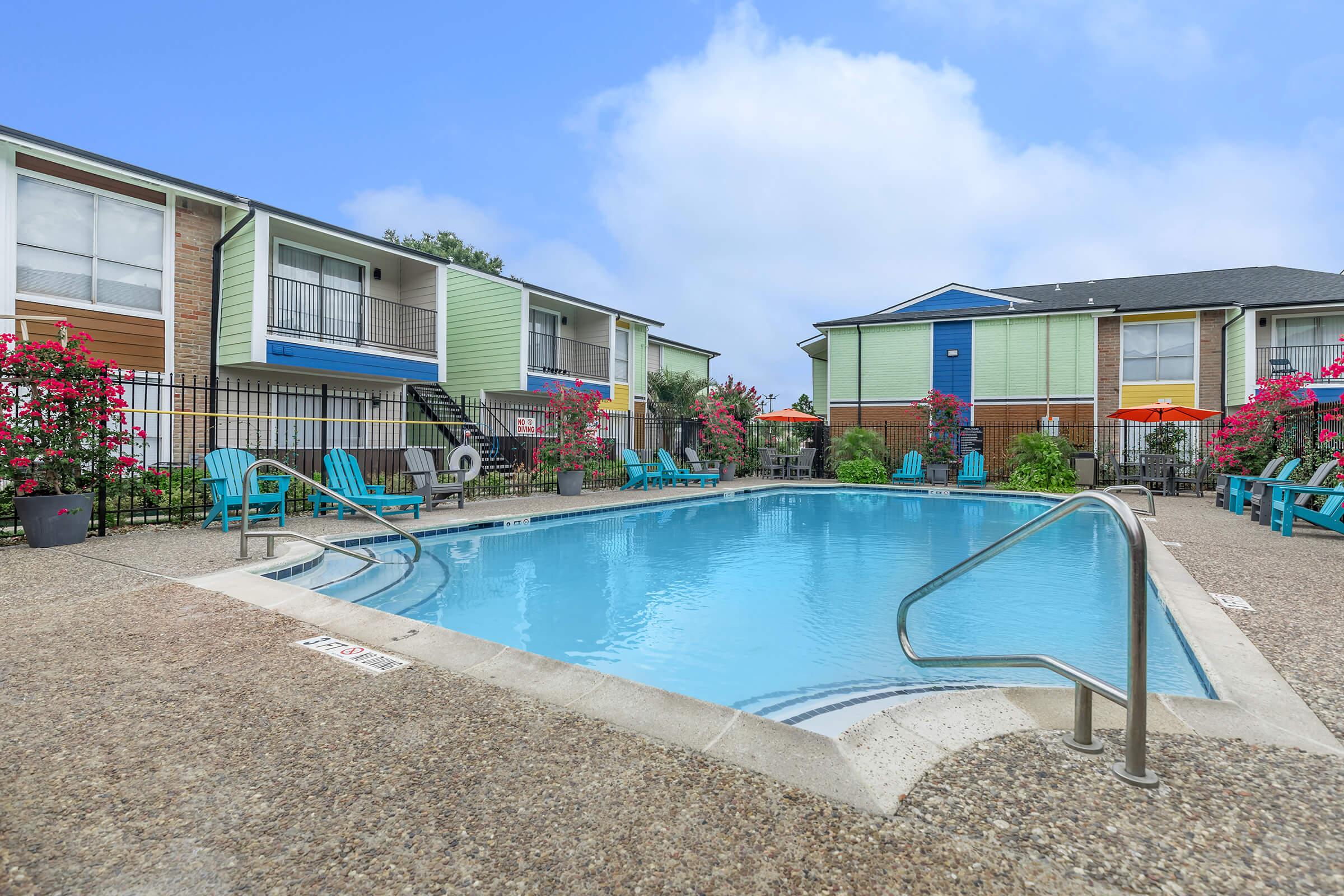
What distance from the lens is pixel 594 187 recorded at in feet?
81.5

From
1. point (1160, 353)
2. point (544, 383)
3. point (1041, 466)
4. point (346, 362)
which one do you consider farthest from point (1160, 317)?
point (346, 362)

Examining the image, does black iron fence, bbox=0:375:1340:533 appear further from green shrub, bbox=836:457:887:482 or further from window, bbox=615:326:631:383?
window, bbox=615:326:631:383

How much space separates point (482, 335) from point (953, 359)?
15.5 m

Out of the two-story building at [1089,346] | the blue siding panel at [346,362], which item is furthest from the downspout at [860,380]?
the blue siding panel at [346,362]

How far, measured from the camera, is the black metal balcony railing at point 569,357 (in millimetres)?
20547

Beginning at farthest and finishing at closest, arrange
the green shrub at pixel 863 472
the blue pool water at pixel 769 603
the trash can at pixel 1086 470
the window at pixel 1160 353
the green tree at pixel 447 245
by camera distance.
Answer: the green tree at pixel 447 245 → the window at pixel 1160 353 → the green shrub at pixel 863 472 → the trash can at pixel 1086 470 → the blue pool water at pixel 769 603

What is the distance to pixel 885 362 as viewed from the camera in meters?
23.8

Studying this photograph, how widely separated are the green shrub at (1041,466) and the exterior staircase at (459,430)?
43.5 feet

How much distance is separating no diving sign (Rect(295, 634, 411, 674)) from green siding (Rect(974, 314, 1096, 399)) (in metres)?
22.5

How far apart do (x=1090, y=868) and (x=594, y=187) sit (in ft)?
84.4

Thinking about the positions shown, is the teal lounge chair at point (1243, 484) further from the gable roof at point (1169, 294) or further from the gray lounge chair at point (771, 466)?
the gray lounge chair at point (771, 466)

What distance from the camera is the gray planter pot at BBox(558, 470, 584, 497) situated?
1474cm

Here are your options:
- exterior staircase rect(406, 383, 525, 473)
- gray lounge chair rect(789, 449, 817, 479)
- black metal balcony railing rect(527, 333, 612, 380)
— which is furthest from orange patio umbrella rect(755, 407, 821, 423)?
exterior staircase rect(406, 383, 525, 473)

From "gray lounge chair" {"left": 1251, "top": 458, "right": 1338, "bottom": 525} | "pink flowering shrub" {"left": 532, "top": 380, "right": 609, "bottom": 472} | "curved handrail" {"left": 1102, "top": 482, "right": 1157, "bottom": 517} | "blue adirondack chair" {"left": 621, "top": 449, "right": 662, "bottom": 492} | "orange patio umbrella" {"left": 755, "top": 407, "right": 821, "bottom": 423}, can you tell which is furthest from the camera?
"orange patio umbrella" {"left": 755, "top": 407, "right": 821, "bottom": 423}
